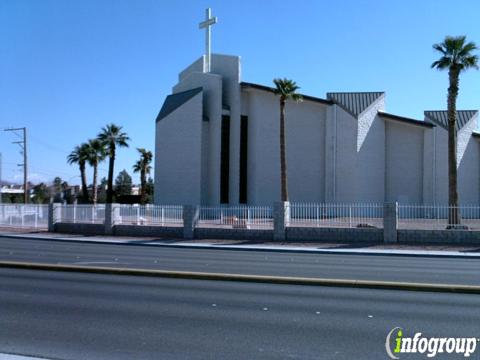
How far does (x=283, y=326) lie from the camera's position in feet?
24.7

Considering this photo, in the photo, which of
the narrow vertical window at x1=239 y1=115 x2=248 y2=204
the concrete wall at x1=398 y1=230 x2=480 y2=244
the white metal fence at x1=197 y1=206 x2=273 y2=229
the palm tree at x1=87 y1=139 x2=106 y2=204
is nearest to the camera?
the concrete wall at x1=398 y1=230 x2=480 y2=244

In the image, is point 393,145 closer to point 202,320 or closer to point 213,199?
point 213,199

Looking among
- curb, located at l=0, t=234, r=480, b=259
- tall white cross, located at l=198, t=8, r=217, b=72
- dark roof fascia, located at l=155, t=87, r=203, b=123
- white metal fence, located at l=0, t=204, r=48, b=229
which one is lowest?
curb, located at l=0, t=234, r=480, b=259

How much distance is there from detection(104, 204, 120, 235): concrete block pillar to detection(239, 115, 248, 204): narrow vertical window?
20.0 metres

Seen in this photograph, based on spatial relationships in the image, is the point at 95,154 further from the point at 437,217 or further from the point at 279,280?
the point at 279,280

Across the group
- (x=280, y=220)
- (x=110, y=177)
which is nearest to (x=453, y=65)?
(x=280, y=220)

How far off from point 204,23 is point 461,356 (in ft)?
159

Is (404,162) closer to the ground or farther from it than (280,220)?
farther from it

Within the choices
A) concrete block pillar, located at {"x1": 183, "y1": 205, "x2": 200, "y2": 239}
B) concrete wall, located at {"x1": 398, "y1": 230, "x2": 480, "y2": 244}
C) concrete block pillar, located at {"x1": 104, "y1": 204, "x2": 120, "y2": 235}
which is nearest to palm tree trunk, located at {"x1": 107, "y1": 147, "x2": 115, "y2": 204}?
concrete block pillar, located at {"x1": 104, "y1": 204, "x2": 120, "y2": 235}

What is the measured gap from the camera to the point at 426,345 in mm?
6617

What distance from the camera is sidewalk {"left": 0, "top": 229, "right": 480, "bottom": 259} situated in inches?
881

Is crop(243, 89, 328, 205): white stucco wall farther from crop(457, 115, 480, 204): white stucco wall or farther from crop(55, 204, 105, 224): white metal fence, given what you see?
crop(55, 204, 105, 224): white metal fence

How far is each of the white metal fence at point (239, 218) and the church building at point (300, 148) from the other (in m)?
19.6

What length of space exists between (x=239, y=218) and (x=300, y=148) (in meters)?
22.2
